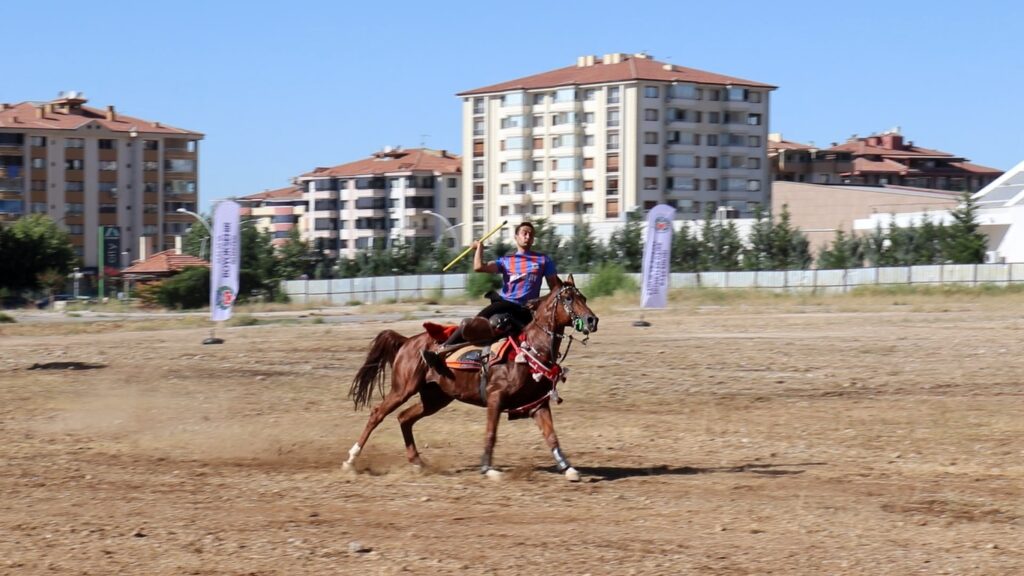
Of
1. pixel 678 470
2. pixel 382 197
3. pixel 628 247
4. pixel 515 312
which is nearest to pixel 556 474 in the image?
pixel 678 470

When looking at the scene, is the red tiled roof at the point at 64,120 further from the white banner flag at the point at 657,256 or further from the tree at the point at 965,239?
the white banner flag at the point at 657,256

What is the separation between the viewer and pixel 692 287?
65000 mm

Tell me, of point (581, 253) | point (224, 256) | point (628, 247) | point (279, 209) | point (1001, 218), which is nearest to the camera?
point (224, 256)

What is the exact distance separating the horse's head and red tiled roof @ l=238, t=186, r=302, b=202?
17323 centimetres

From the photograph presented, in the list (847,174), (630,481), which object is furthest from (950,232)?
(847,174)

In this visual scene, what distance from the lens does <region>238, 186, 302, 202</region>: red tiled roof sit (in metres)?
187

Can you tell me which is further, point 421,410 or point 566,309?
point 421,410

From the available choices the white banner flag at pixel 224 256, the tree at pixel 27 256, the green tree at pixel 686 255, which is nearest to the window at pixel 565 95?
the tree at pixel 27 256

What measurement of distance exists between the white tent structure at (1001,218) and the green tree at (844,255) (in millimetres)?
2984

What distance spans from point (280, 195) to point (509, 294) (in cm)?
18198

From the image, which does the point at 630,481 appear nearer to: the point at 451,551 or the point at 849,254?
the point at 451,551

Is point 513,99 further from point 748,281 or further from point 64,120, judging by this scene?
point 748,281

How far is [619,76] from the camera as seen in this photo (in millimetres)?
134500

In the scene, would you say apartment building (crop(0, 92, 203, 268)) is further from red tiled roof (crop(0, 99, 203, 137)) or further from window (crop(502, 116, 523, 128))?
window (crop(502, 116, 523, 128))
